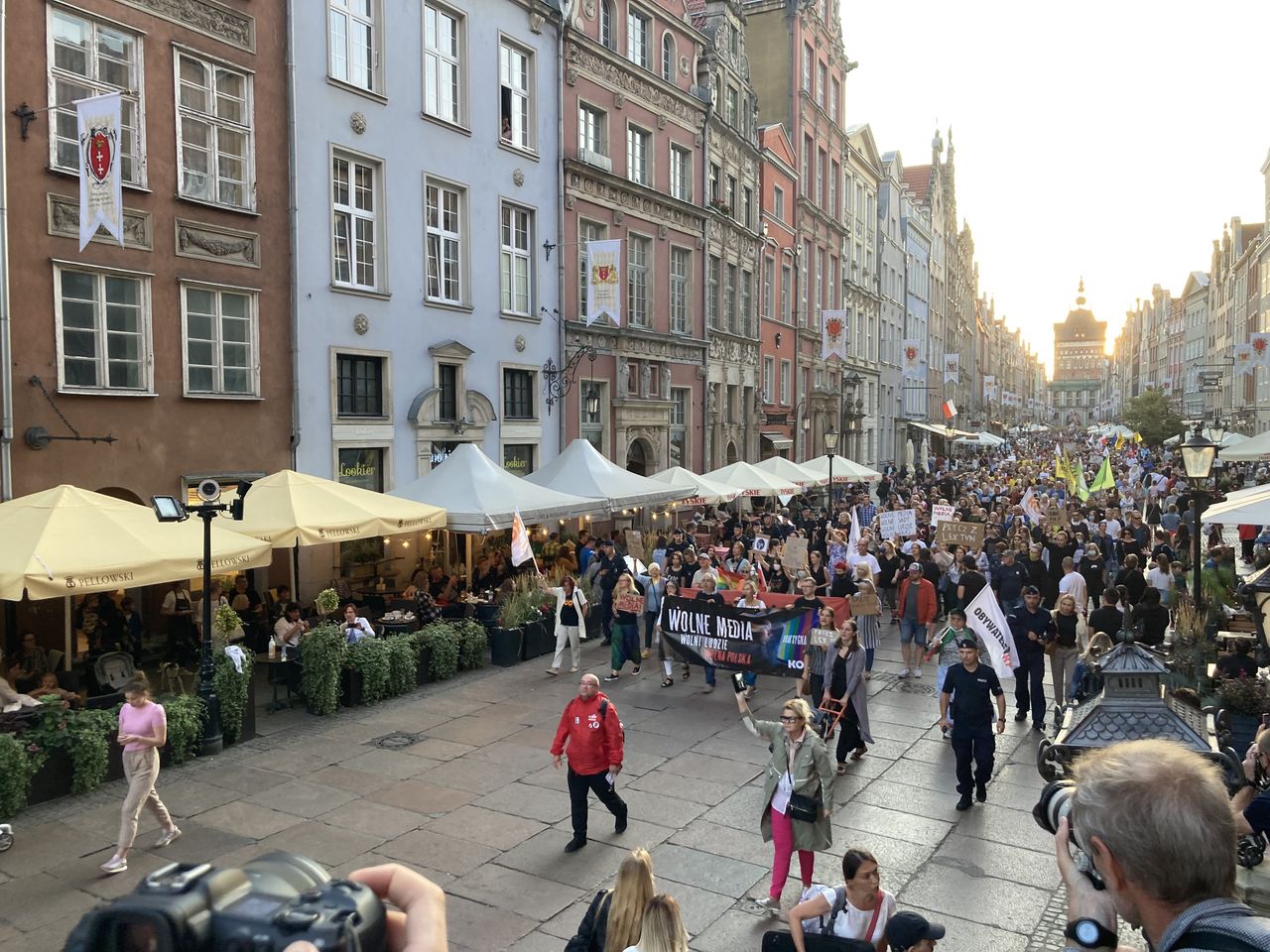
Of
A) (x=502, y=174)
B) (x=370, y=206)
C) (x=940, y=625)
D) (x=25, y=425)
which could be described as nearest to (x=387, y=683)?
(x=25, y=425)

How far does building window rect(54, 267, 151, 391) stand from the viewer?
47.4 ft

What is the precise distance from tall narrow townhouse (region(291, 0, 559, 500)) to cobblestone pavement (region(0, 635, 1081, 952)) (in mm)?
8461

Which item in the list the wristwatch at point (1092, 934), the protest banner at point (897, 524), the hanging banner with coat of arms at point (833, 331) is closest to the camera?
the wristwatch at point (1092, 934)

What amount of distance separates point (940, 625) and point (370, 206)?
552 inches

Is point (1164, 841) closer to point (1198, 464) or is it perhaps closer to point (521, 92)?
point (1198, 464)

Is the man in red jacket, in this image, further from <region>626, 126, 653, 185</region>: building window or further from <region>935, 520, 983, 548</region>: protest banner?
<region>626, 126, 653, 185</region>: building window

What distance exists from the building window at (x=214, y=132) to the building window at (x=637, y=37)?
47.4 feet

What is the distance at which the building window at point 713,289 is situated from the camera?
3400cm

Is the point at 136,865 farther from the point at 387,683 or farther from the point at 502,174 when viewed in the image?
the point at 502,174

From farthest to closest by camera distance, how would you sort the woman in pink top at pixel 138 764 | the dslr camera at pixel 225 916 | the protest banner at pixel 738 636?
1. the protest banner at pixel 738 636
2. the woman in pink top at pixel 138 764
3. the dslr camera at pixel 225 916

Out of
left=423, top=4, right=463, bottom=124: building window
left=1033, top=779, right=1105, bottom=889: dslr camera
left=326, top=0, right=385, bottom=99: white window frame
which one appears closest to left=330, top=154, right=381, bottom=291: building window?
left=326, top=0, right=385, bottom=99: white window frame

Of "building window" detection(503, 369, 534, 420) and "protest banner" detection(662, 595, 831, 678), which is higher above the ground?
"building window" detection(503, 369, 534, 420)

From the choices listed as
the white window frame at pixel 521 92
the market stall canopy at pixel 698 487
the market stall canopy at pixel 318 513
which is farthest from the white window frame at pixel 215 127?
the market stall canopy at pixel 698 487

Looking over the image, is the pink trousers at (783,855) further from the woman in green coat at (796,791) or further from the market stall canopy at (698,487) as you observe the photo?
the market stall canopy at (698,487)
